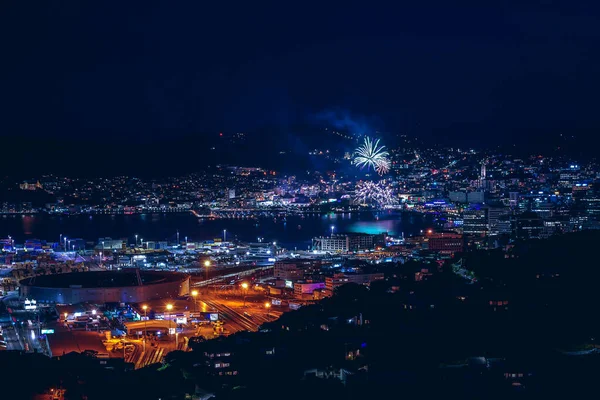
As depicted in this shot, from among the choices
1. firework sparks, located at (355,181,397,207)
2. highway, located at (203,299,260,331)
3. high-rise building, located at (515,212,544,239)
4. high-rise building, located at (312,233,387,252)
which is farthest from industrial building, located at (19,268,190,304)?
firework sparks, located at (355,181,397,207)

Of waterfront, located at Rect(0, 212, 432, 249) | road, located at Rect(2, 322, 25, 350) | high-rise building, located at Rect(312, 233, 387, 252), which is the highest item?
waterfront, located at Rect(0, 212, 432, 249)

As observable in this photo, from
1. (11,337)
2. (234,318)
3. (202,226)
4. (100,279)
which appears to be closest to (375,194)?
(202,226)

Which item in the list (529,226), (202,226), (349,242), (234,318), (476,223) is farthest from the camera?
(202,226)

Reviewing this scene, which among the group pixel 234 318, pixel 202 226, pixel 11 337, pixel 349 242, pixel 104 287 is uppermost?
pixel 202 226

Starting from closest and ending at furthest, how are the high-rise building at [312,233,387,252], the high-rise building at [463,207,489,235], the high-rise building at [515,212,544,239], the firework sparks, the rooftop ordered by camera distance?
the rooftop
the high-rise building at [515,212,544,239]
the high-rise building at [312,233,387,252]
the high-rise building at [463,207,489,235]
the firework sparks

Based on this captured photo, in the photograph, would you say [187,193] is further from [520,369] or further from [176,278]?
[520,369]

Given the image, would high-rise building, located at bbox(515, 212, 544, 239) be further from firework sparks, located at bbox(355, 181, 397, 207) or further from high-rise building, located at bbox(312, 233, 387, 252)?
firework sparks, located at bbox(355, 181, 397, 207)

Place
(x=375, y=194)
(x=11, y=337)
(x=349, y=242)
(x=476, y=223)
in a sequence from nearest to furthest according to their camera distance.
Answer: (x=11, y=337) < (x=349, y=242) < (x=476, y=223) < (x=375, y=194)

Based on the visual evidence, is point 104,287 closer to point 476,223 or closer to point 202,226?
point 476,223

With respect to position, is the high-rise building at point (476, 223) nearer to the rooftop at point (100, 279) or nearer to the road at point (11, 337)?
the rooftop at point (100, 279)
